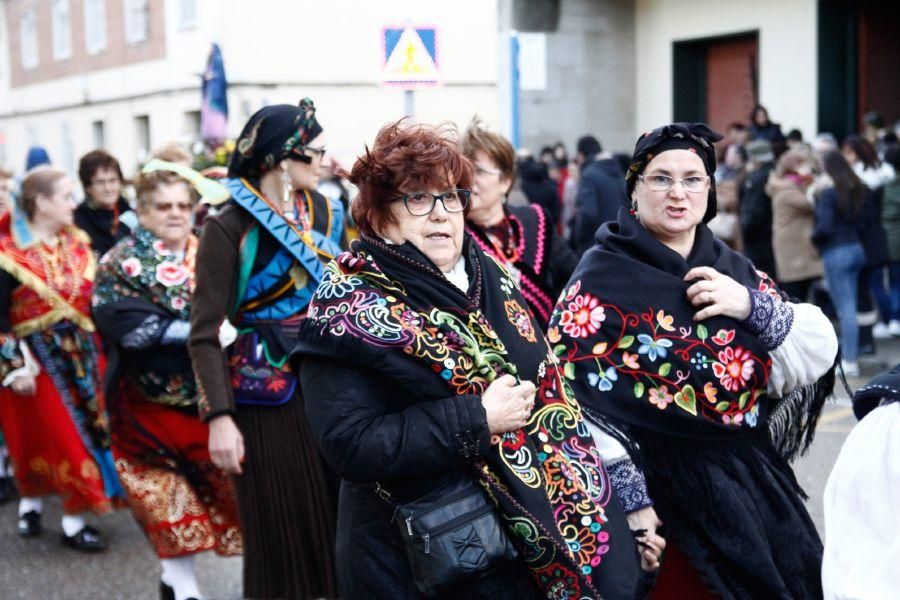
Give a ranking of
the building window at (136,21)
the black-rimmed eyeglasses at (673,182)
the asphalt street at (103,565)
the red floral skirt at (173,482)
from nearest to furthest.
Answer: the black-rimmed eyeglasses at (673,182), the red floral skirt at (173,482), the asphalt street at (103,565), the building window at (136,21)

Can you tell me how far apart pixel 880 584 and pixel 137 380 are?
3769mm

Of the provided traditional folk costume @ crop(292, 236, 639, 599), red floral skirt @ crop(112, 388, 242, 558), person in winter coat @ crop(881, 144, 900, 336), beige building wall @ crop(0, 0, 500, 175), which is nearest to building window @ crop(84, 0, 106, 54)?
beige building wall @ crop(0, 0, 500, 175)

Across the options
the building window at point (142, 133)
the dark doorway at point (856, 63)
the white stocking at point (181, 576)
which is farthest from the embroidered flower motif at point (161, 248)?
the building window at point (142, 133)

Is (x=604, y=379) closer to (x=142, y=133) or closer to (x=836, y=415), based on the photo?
(x=836, y=415)

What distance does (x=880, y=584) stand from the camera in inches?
89.2

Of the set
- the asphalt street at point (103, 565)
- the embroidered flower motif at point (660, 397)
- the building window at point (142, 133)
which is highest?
the building window at point (142, 133)

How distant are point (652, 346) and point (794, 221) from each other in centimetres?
767

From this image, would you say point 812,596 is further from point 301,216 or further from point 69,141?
point 69,141

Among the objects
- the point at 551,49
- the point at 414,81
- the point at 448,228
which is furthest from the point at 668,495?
the point at 551,49

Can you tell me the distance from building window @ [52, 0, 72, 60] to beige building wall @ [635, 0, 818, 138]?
19.1 metres

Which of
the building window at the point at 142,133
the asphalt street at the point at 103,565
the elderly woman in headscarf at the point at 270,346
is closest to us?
the elderly woman in headscarf at the point at 270,346

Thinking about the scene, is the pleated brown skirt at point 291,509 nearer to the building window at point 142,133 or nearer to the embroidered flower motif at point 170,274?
the embroidered flower motif at point 170,274

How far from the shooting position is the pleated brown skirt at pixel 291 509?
14.9 ft

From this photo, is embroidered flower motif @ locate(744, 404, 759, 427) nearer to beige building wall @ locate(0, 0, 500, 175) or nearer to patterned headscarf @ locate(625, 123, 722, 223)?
patterned headscarf @ locate(625, 123, 722, 223)
